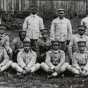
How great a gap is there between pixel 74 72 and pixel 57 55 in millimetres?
817

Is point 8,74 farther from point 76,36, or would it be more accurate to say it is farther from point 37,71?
point 76,36

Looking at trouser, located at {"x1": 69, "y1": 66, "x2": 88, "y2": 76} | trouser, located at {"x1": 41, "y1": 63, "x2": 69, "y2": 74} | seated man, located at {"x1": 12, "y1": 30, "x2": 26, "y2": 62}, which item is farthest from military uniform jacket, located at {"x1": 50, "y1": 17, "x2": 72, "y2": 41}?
trouser, located at {"x1": 69, "y1": 66, "x2": 88, "y2": 76}

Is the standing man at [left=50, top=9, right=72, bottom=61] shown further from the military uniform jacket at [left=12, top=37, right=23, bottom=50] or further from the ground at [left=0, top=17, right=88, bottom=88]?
the ground at [left=0, top=17, right=88, bottom=88]

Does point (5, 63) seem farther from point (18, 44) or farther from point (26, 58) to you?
point (18, 44)

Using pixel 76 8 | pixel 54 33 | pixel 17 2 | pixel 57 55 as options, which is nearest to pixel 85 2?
pixel 76 8

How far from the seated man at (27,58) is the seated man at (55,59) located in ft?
1.03

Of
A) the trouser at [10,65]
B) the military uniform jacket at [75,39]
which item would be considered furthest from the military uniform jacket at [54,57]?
the trouser at [10,65]

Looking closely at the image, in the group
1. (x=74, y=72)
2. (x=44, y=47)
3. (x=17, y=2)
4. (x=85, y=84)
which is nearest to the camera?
(x=85, y=84)

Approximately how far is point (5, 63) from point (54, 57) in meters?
1.71

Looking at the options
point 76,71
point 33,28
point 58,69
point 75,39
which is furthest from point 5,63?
point 75,39

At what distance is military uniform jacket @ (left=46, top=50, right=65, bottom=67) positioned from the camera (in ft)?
37.4

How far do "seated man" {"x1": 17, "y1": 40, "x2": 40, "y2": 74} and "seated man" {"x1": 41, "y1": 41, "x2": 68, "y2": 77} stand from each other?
31 cm

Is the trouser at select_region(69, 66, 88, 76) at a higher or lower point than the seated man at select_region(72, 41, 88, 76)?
lower

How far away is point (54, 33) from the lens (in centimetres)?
1269
